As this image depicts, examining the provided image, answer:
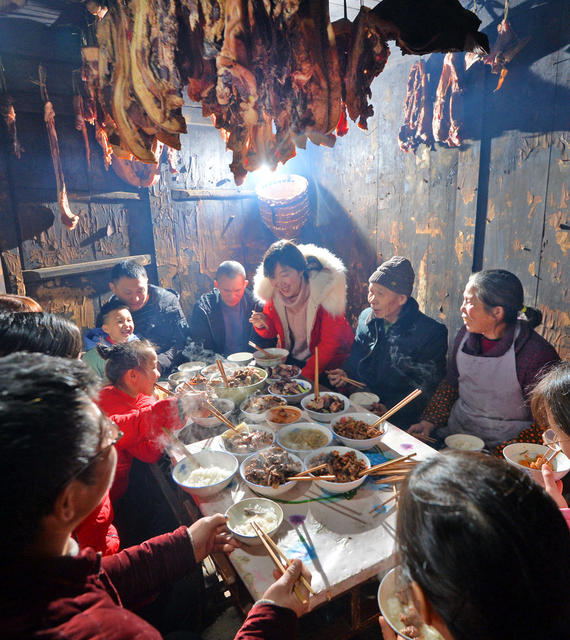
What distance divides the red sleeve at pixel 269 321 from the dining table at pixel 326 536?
234 centimetres

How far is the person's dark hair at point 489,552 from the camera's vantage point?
2.68 feet

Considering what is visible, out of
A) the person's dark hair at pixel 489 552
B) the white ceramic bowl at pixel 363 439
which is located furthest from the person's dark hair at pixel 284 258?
the person's dark hair at pixel 489 552

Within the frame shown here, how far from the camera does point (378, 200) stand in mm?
5543

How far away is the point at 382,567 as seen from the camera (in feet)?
5.08

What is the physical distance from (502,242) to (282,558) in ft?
12.4

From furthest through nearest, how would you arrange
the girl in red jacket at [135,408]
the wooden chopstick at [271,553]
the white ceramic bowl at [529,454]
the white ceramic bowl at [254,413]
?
the white ceramic bowl at [254,413] < the girl in red jacket at [135,408] < the white ceramic bowl at [529,454] < the wooden chopstick at [271,553]

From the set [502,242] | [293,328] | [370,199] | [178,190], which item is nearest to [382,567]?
[293,328]

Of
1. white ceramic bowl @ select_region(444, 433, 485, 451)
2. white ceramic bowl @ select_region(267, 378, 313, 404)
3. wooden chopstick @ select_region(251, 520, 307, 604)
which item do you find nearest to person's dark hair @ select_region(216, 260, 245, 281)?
white ceramic bowl @ select_region(267, 378, 313, 404)

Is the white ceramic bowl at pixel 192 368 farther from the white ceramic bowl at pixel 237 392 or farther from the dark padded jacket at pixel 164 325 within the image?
the white ceramic bowl at pixel 237 392

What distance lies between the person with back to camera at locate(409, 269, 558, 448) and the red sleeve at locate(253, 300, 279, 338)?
1875 millimetres

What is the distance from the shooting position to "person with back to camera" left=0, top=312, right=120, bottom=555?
1.73 meters

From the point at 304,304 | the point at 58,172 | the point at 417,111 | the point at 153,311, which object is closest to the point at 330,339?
the point at 304,304

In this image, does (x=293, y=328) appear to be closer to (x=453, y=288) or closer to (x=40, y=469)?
(x=453, y=288)

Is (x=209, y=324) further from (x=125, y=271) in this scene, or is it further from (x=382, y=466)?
(x=382, y=466)
